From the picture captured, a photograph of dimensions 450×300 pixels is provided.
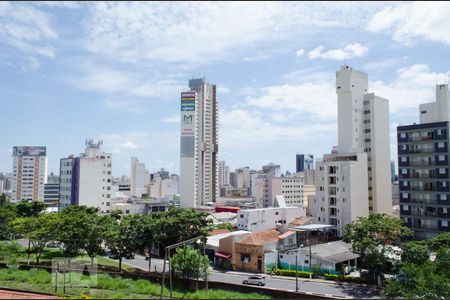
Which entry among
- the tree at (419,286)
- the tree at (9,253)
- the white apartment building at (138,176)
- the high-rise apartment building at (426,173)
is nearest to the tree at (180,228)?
the tree at (9,253)

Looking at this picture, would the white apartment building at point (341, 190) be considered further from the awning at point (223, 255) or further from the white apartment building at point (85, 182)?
the white apartment building at point (85, 182)

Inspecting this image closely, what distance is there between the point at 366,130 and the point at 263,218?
20205 millimetres

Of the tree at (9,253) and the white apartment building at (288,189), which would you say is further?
the white apartment building at (288,189)

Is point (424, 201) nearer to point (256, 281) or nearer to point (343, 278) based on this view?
point (343, 278)

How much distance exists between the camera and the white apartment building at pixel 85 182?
243 ft

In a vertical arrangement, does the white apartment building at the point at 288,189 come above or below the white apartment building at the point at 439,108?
below

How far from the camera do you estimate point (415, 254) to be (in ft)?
101

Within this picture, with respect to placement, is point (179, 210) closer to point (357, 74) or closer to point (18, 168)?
point (357, 74)

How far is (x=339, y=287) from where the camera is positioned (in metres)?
32.0

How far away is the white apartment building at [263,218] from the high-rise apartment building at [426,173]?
52.6 feet

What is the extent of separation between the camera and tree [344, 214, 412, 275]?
31.7m

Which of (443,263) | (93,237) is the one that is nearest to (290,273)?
(443,263)

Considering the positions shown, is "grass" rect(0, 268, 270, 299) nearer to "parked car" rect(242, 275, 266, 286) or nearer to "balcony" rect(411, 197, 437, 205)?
"parked car" rect(242, 275, 266, 286)

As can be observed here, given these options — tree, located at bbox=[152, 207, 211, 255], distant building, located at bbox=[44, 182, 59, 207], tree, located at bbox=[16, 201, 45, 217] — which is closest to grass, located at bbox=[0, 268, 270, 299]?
tree, located at bbox=[152, 207, 211, 255]
